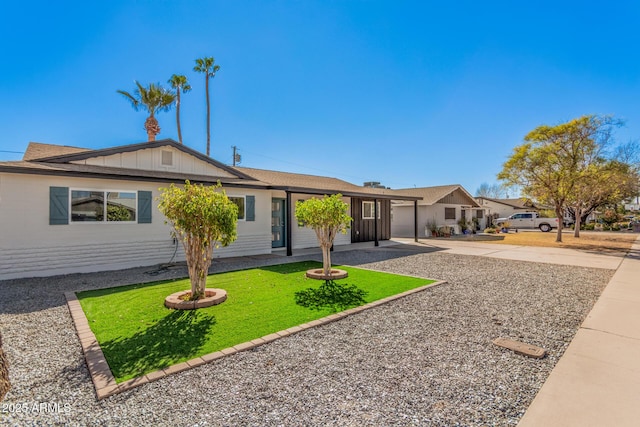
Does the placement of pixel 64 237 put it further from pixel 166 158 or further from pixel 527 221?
pixel 527 221

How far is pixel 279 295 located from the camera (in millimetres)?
5688

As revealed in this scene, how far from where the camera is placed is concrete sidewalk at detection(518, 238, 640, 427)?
228 centimetres

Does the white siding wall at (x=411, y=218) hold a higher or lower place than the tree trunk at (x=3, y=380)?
higher

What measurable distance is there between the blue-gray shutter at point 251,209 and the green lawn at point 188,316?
3.84 metres

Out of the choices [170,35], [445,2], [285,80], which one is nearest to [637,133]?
[445,2]

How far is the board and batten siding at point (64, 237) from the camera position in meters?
6.95

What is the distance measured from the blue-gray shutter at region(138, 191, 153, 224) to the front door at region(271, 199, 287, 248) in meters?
4.77

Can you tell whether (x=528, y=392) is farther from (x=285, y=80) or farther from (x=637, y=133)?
(x=637, y=133)

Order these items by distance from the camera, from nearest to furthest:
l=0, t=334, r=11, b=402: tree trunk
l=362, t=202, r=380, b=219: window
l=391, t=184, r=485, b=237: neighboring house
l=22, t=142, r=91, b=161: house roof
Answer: l=0, t=334, r=11, b=402: tree trunk
l=22, t=142, r=91, b=161: house roof
l=362, t=202, r=380, b=219: window
l=391, t=184, r=485, b=237: neighboring house

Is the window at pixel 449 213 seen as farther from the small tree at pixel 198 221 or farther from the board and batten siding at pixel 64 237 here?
the small tree at pixel 198 221

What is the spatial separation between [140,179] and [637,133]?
2913cm

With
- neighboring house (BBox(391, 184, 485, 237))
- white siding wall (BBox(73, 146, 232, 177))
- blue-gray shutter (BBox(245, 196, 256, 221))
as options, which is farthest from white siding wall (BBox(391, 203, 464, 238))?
white siding wall (BBox(73, 146, 232, 177))

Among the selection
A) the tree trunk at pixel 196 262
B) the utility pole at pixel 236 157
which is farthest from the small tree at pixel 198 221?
the utility pole at pixel 236 157

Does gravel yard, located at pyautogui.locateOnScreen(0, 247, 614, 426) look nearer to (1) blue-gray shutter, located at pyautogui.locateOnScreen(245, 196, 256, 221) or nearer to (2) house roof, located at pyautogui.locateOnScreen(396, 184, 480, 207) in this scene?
(1) blue-gray shutter, located at pyautogui.locateOnScreen(245, 196, 256, 221)
